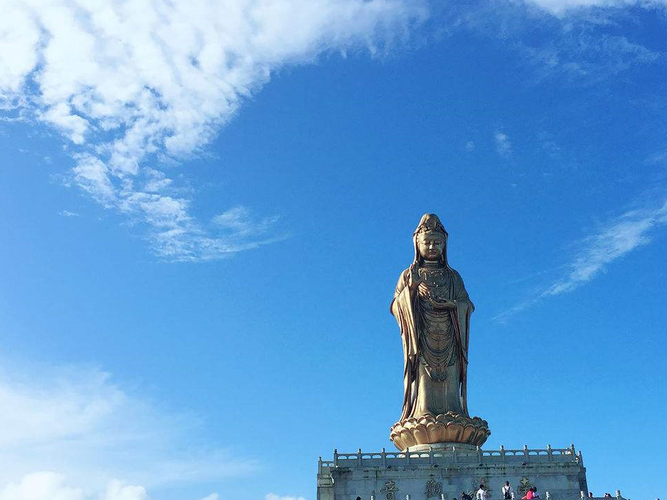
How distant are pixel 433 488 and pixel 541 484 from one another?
152 inches

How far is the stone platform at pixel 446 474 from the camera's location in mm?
28844

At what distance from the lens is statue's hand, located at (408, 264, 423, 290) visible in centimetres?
3481

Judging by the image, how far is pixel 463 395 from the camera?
3362 centimetres

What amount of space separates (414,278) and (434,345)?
118 inches

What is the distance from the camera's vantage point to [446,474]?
29062mm

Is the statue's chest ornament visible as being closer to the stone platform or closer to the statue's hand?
the statue's hand

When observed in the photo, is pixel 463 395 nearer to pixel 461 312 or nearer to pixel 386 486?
pixel 461 312

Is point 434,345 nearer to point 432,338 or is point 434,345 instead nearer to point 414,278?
point 432,338

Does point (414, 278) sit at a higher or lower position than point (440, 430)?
higher

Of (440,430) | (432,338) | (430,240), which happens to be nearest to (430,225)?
(430,240)

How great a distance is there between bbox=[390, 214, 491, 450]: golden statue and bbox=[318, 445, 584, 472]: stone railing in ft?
6.66

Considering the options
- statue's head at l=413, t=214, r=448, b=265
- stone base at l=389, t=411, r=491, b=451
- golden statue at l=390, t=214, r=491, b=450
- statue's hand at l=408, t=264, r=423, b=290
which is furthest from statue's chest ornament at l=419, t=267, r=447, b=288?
stone base at l=389, t=411, r=491, b=451

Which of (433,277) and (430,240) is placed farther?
(430,240)

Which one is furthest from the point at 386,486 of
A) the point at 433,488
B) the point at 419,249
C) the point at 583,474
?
the point at 419,249
